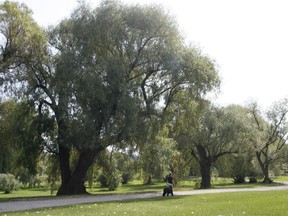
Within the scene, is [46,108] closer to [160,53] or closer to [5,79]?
[5,79]

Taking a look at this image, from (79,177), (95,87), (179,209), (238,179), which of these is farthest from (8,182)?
(238,179)

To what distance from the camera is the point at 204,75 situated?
27500 mm

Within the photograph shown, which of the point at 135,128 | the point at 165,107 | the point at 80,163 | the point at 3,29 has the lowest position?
the point at 80,163

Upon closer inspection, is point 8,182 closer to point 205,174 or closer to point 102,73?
point 102,73

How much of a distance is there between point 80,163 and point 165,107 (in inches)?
308

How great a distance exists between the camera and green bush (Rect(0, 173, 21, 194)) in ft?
133

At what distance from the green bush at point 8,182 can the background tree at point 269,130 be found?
3190 cm

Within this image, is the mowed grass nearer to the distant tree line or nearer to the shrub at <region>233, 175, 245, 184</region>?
the distant tree line

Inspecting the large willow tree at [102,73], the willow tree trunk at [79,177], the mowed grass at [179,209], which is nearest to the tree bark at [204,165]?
the large willow tree at [102,73]

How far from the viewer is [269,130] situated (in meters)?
55.5

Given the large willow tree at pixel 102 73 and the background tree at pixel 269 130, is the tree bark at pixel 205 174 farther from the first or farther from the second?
the large willow tree at pixel 102 73

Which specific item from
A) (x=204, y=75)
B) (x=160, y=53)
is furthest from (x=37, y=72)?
(x=204, y=75)

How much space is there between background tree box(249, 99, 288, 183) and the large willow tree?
94.4 ft

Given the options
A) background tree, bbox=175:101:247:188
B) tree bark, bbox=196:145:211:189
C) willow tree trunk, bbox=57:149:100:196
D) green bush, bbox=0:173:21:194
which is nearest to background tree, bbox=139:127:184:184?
willow tree trunk, bbox=57:149:100:196
